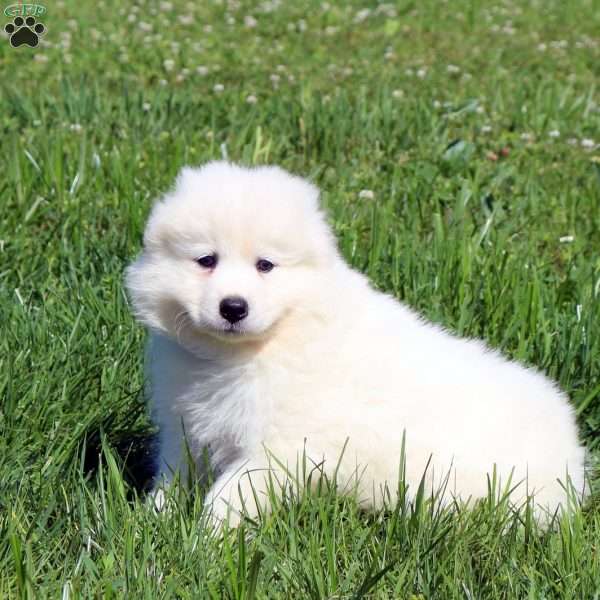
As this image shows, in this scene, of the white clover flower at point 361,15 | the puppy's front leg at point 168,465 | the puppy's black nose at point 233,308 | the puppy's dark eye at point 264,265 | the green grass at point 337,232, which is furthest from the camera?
the white clover flower at point 361,15

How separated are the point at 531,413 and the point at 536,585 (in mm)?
677

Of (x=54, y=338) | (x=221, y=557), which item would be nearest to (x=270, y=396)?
(x=221, y=557)

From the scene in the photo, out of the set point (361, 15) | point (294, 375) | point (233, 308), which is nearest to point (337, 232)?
point (294, 375)

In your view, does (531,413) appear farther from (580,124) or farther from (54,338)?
(580,124)

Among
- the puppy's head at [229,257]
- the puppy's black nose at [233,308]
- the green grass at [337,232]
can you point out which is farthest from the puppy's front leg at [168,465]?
the puppy's black nose at [233,308]

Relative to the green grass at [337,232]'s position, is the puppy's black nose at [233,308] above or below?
above

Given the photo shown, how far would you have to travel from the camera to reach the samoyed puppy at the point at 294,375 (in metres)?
3.10

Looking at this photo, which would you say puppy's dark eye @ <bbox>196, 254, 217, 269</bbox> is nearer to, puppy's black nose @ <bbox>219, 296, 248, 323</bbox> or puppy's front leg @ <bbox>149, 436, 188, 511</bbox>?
puppy's black nose @ <bbox>219, 296, 248, 323</bbox>

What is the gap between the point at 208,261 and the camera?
3.14m

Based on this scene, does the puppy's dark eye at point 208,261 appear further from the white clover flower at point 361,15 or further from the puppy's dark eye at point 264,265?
the white clover flower at point 361,15

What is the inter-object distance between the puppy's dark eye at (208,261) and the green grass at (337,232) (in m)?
0.60

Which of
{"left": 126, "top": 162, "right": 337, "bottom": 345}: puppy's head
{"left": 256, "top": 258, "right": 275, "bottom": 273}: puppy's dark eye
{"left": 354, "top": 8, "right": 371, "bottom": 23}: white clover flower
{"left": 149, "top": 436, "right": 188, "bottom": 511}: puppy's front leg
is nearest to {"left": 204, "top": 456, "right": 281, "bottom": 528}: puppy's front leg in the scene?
{"left": 149, "top": 436, "right": 188, "bottom": 511}: puppy's front leg

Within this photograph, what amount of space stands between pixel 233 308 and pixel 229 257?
151 mm

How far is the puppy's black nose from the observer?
3.02 m
